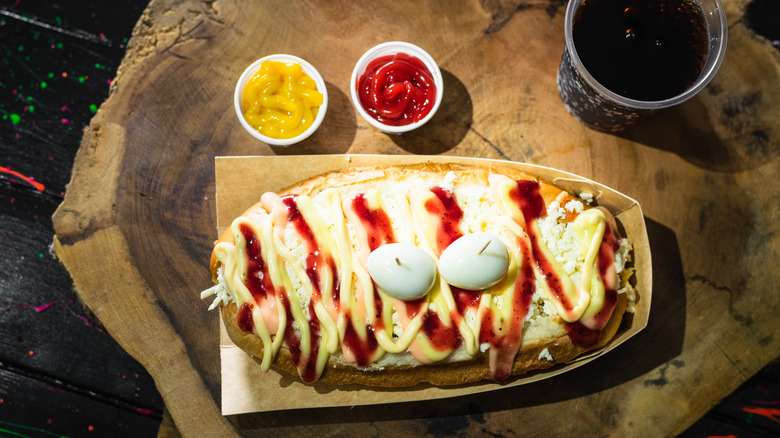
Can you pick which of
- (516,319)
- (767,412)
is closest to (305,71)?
(516,319)

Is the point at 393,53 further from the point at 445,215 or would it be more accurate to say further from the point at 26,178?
the point at 26,178

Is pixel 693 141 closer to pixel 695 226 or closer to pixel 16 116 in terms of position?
pixel 695 226

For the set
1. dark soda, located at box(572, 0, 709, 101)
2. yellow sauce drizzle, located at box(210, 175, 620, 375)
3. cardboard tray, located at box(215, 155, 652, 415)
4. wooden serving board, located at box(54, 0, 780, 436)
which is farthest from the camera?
wooden serving board, located at box(54, 0, 780, 436)

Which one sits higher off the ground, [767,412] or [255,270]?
[255,270]

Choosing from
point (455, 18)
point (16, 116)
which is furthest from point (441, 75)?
point (16, 116)

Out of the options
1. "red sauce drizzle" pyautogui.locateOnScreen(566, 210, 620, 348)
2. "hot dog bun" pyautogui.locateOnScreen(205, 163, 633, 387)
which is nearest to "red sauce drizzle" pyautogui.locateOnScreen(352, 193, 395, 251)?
"hot dog bun" pyautogui.locateOnScreen(205, 163, 633, 387)

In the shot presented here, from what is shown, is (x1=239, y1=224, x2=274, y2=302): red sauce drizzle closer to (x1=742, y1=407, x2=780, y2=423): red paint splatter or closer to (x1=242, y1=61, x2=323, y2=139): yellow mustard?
(x1=242, y1=61, x2=323, y2=139): yellow mustard
